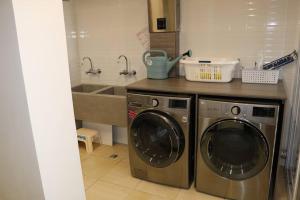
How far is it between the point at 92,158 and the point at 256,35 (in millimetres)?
2154

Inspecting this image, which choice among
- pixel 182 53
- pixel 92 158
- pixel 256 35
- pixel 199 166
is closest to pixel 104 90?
pixel 92 158

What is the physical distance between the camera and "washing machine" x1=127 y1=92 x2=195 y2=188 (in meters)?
1.96

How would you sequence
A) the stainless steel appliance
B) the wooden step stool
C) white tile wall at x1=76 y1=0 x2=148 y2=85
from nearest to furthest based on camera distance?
the stainless steel appliance
white tile wall at x1=76 y1=0 x2=148 y2=85
the wooden step stool

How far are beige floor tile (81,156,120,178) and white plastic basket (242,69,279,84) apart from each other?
161 centimetres

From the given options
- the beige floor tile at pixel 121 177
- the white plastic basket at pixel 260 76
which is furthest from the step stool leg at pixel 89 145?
the white plastic basket at pixel 260 76

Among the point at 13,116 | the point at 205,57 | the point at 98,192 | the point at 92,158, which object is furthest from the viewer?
the point at 92,158

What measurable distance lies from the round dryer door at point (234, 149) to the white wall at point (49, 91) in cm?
114

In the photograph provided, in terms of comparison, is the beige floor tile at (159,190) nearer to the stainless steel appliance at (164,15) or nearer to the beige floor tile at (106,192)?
the beige floor tile at (106,192)

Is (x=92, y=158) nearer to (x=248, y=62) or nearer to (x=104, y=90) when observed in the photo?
(x=104, y=90)

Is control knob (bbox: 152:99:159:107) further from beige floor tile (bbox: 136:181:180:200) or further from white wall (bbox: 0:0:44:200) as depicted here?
white wall (bbox: 0:0:44:200)

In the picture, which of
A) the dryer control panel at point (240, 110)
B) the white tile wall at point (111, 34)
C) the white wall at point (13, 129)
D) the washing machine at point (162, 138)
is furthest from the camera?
the white tile wall at point (111, 34)

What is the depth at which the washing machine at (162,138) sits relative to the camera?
1.96 m

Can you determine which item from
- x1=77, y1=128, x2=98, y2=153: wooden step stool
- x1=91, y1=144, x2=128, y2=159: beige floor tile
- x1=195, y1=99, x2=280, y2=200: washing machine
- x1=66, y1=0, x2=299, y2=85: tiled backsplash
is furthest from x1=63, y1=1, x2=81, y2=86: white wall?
x1=195, y1=99, x2=280, y2=200: washing machine

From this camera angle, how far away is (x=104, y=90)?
2895 mm
